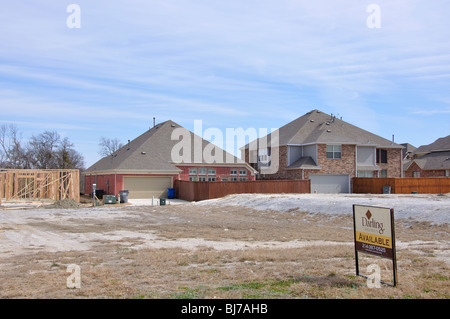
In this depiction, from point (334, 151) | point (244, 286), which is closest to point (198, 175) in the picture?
point (334, 151)

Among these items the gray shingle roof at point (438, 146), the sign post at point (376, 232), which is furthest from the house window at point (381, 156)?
the sign post at point (376, 232)

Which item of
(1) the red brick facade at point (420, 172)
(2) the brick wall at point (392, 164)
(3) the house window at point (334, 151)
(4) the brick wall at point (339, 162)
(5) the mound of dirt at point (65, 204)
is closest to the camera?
(5) the mound of dirt at point (65, 204)

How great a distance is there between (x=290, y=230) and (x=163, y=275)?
994cm

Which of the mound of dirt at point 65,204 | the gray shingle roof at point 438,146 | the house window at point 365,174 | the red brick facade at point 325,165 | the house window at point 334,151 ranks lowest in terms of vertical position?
the mound of dirt at point 65,204

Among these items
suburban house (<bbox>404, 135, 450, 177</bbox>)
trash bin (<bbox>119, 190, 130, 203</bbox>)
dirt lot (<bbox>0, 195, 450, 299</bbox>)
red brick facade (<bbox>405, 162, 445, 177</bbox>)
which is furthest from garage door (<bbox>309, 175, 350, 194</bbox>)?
dirt lot (<bbox>0, 195, 450, 299</bbox>)

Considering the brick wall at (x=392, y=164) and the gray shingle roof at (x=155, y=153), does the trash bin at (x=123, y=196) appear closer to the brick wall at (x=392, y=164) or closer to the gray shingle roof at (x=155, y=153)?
the gray shingle roof at (x=155, y=153)

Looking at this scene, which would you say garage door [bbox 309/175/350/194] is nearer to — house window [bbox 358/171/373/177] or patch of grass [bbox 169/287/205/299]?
house window [bbox 358/171/373/177]

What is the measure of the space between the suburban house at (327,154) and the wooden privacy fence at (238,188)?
16.9 ft

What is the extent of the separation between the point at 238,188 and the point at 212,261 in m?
27.1

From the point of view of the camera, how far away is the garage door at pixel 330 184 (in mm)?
45375

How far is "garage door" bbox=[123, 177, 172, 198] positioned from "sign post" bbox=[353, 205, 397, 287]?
34686 mm

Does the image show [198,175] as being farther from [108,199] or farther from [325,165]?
[325,165]

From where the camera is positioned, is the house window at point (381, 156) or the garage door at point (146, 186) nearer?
the garage door at point (146, 186)
